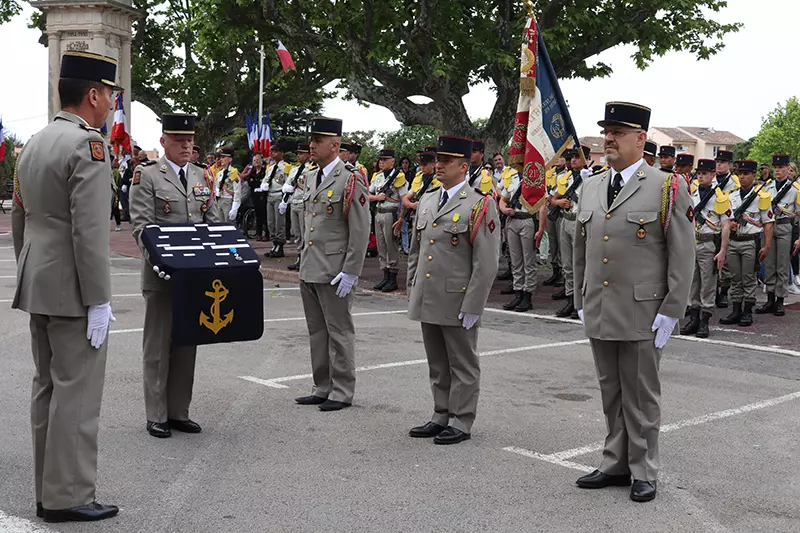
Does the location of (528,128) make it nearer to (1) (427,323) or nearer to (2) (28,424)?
(1) (427,323)

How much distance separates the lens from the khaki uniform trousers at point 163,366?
637 cm

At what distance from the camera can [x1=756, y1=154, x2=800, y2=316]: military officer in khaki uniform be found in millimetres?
12938

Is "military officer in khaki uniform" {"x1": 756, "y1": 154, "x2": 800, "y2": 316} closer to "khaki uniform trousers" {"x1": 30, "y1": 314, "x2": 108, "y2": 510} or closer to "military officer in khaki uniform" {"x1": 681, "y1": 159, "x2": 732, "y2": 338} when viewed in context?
"military officer in khaki uniform" {"x1": 681, "y1": 159, "x2": 732, "y2": 338}

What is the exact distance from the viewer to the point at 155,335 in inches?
253

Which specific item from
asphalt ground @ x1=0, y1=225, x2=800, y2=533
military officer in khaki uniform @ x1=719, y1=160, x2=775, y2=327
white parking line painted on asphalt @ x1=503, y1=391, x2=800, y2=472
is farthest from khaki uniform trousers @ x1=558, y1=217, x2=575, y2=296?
white parking line painted on asphalt @ x1=503, y1=391, x2=800, y2=472

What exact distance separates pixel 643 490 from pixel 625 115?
2.01 m

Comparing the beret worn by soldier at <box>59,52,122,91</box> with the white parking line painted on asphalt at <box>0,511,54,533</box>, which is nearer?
the white parking line painted on asphalt at <box>0,511,54,533</box>

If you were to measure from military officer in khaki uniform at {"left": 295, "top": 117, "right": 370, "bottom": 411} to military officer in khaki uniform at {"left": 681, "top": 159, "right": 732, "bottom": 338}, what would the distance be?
540cm

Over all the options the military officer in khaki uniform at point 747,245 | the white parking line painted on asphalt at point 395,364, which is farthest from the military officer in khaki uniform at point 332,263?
the military officer in khaki uniform at point 747,245

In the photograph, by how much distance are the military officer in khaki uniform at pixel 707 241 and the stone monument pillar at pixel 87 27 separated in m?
22.9

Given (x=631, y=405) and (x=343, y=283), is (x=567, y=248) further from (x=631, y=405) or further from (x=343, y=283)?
(x=631, y=405)

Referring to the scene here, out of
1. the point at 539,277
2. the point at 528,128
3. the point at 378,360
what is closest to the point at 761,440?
the point at 378,360

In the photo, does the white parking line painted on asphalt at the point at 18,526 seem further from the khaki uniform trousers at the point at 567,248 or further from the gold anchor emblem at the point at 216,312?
the khaki uniform trousers at the point at 567,248

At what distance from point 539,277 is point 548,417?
32.4 feet
